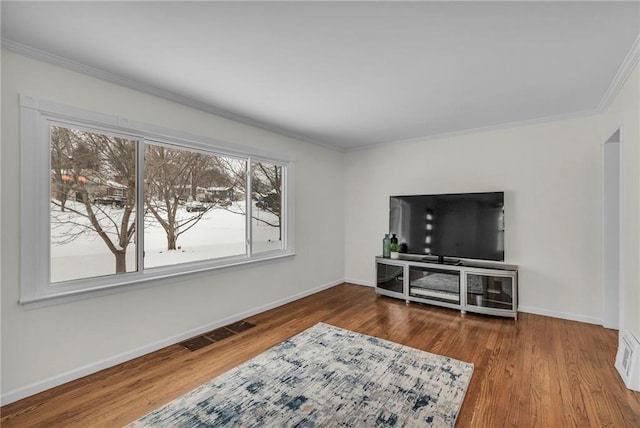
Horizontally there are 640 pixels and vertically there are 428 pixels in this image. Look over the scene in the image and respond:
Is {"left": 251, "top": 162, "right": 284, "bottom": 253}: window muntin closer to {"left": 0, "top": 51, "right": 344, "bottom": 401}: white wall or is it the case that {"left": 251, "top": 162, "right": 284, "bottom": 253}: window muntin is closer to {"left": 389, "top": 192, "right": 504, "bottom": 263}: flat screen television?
{"left": 0, "top": 51, "right": 344, "bottom": 401}: white wall

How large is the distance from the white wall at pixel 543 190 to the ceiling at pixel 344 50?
0.53 m

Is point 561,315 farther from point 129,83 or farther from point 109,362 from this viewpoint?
point 129,83

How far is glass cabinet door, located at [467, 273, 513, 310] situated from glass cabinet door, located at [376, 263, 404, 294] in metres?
0.90

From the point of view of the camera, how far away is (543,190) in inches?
142

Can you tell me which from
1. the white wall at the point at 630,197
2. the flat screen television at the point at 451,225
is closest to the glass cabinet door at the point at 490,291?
the flat screen television at the point at 451,225

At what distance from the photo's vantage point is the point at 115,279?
252cm

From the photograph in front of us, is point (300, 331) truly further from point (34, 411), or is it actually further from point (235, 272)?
point (34, 411)

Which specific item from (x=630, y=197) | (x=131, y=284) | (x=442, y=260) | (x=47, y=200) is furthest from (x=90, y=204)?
(x=630, y=197)

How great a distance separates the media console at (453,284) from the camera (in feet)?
11.4

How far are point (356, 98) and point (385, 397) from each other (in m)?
2.68

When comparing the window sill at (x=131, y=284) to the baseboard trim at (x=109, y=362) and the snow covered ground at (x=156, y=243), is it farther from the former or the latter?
the baseboard trim at (x=109, y=362)

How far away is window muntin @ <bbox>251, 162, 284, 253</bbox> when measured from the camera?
12.5ft

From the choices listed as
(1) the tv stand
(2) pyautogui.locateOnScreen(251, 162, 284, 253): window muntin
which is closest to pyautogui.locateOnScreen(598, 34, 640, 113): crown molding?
(1) the tv stand

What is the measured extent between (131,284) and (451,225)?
3804mm
